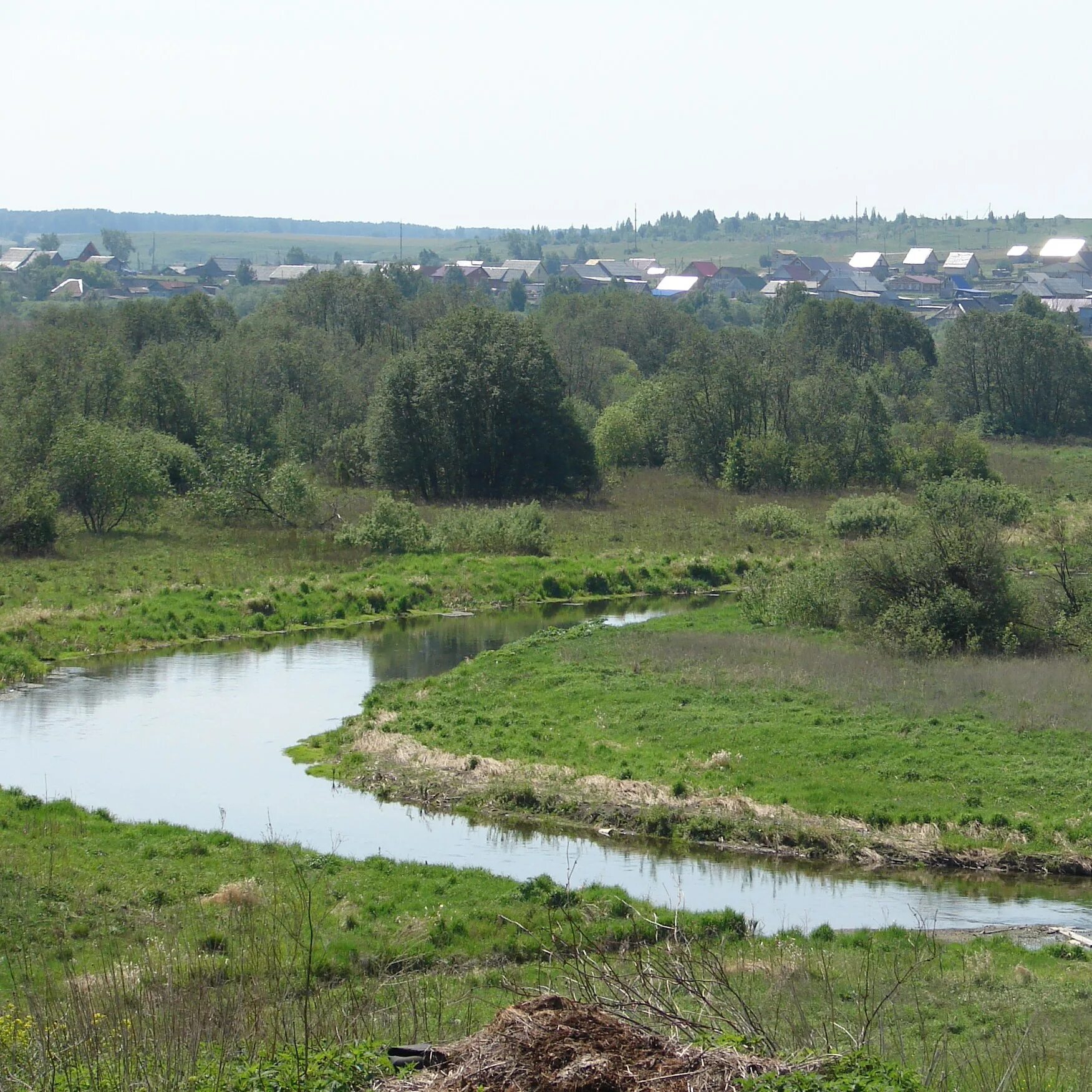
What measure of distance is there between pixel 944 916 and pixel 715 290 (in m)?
184

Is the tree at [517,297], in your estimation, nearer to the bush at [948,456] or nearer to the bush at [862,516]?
the bush at [948,456]

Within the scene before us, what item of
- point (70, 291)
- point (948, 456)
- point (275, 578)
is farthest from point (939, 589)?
point (70, 291)

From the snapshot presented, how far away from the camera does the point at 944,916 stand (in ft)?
63.5

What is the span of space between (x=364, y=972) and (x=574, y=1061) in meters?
8.27

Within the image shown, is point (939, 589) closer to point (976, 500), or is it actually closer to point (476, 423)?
point (976, 500)

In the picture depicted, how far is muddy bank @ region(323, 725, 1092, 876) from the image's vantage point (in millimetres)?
21859

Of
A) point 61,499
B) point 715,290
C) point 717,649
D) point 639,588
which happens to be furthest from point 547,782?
point 715,290

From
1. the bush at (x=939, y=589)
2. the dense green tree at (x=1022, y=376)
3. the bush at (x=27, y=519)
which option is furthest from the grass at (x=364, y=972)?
the dense green tree at (x=1022, y=376)

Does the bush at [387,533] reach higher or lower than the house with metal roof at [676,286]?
lower

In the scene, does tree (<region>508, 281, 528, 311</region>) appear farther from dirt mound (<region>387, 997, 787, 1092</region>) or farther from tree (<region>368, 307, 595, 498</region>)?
dirt mound (<region>387, 997, 787, 1092</region>)

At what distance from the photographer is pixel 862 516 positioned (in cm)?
5625

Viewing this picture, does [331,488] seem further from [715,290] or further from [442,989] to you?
[715,290]

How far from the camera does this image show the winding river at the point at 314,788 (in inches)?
800

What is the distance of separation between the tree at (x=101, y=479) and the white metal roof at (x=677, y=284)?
144 m
